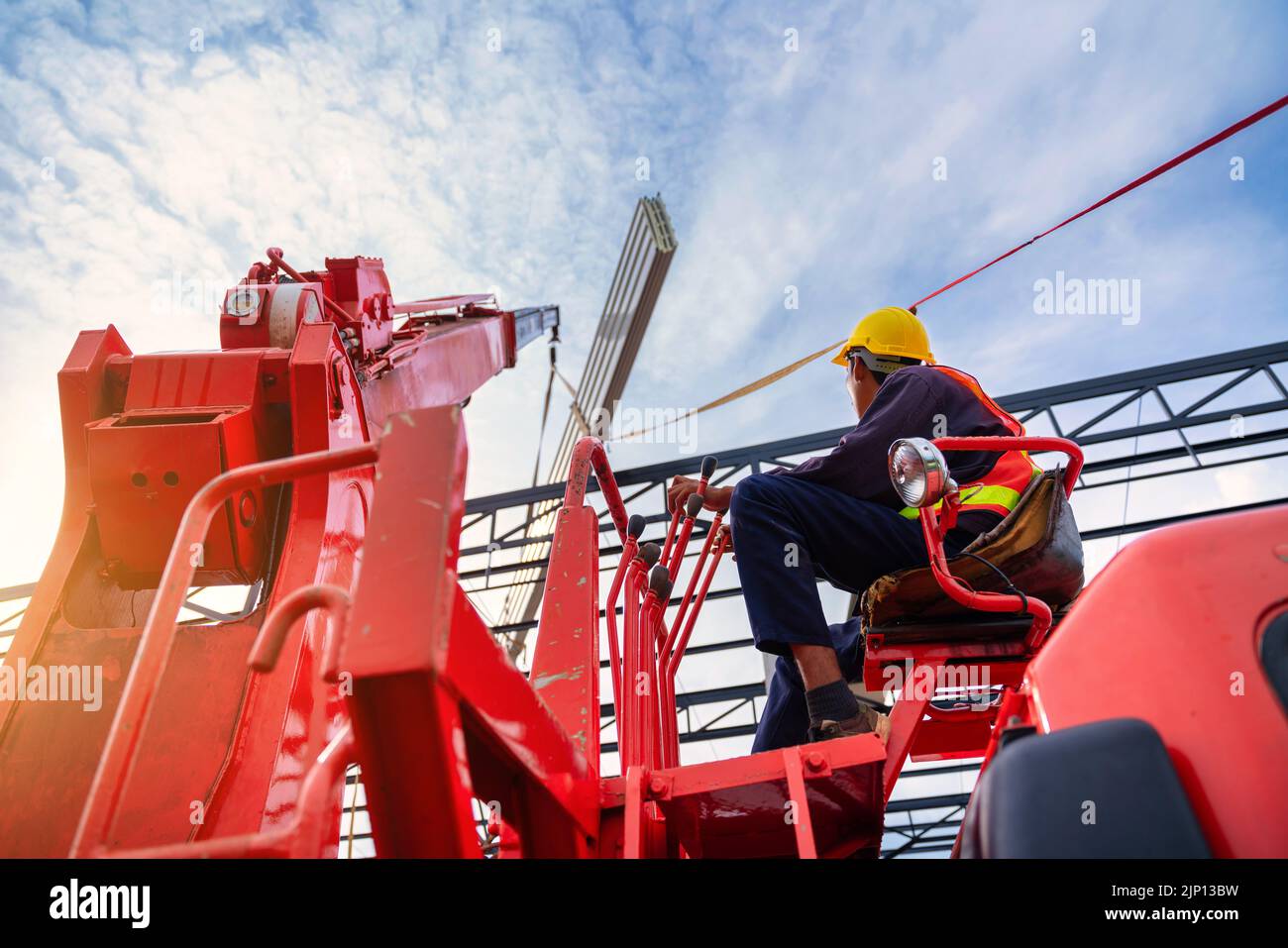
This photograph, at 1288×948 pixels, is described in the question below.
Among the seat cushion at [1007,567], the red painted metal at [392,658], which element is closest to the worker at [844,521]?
the seat cushion at [1007,567]

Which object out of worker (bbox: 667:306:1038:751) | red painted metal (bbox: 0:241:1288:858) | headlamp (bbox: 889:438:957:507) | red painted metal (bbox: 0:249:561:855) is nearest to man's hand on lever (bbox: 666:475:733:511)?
red painted metal (bbox: 0:241:1288:858)

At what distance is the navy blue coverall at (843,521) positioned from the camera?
248 centimetres

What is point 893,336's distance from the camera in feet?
11.1

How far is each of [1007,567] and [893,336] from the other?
126 cm

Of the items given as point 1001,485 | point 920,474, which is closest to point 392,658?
point 920,474

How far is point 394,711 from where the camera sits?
1.06 m

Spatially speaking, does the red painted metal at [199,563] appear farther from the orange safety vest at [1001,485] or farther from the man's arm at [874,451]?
the orange safety vest at [1001,485]

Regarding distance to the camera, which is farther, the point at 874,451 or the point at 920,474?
the point at 874,451

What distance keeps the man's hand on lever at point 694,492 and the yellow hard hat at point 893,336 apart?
0.86 meters

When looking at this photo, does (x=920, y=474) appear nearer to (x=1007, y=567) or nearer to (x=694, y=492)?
(x=1007, y=567)

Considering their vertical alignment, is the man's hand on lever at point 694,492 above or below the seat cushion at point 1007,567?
above
